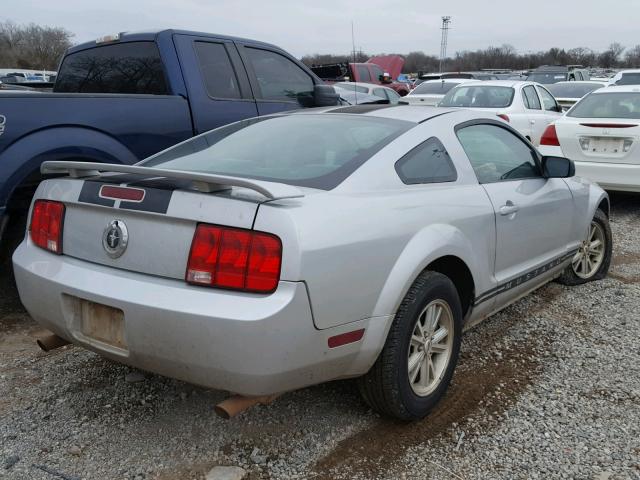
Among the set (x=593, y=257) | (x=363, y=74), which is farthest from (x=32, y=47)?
(x=593, y=257)

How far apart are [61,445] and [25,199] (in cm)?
186

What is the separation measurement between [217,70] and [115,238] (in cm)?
301

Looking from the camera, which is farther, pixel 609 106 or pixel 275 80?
pixel 609 106

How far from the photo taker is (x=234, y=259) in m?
2.18

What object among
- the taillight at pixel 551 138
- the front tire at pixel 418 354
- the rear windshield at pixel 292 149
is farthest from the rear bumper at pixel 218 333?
the taillight at pixel 551 138

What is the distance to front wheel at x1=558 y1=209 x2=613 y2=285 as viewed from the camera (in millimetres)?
4770

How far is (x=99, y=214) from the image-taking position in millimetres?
2502

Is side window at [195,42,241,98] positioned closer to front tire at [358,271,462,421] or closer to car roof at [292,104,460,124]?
car roof at [292,104,460,124]

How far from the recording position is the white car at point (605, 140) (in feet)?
22.7

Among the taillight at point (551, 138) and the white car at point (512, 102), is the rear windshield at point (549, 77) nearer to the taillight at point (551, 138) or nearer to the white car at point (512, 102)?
the white car at point (512, 102)

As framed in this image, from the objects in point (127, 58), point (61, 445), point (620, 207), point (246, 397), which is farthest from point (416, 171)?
point (620, 207)

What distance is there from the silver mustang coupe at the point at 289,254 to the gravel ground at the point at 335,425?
0.25 meters

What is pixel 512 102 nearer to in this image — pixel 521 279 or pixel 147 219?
pixel 521 279

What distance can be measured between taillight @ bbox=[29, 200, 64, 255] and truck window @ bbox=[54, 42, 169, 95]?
2.23 m
